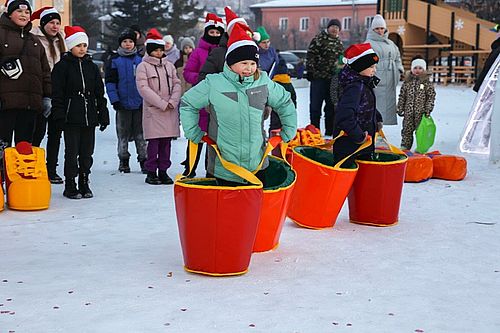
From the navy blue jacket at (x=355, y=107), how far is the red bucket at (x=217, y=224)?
1723 mm

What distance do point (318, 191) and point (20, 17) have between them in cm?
324

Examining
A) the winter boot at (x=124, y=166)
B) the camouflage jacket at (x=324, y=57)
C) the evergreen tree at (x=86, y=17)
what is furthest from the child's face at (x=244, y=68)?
the evergreen tree at (x=86, y=17)

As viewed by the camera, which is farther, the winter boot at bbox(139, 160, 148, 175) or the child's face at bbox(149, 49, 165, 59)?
the winter boot at bbox(139, 160, 148, 175)

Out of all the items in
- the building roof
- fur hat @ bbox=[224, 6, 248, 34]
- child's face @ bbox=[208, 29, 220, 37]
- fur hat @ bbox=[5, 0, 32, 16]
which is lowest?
child's face @ bbox=[208, 29, 220, 37]

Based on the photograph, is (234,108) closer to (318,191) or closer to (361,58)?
(318,191)

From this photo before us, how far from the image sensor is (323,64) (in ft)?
41.3

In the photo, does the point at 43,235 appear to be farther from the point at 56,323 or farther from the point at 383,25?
the point at 383,25

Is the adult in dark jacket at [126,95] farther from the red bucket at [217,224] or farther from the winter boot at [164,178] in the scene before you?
the red bucket at [217,224]

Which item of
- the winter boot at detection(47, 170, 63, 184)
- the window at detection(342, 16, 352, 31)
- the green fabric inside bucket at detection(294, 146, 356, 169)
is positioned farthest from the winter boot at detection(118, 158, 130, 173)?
the window at detection(342, 16, 352, 31)

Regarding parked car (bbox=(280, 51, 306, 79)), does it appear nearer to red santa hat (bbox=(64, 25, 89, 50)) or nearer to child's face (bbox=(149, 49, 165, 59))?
child's face (bbox=(149, 49, 165, 59))

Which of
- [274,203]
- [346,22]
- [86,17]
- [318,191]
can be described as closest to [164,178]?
[318,191]

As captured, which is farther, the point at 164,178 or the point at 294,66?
the point at 294,66

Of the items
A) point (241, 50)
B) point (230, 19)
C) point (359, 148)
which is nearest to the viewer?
point (241, 50)

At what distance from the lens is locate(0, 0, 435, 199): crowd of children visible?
→ 17.6 feet
